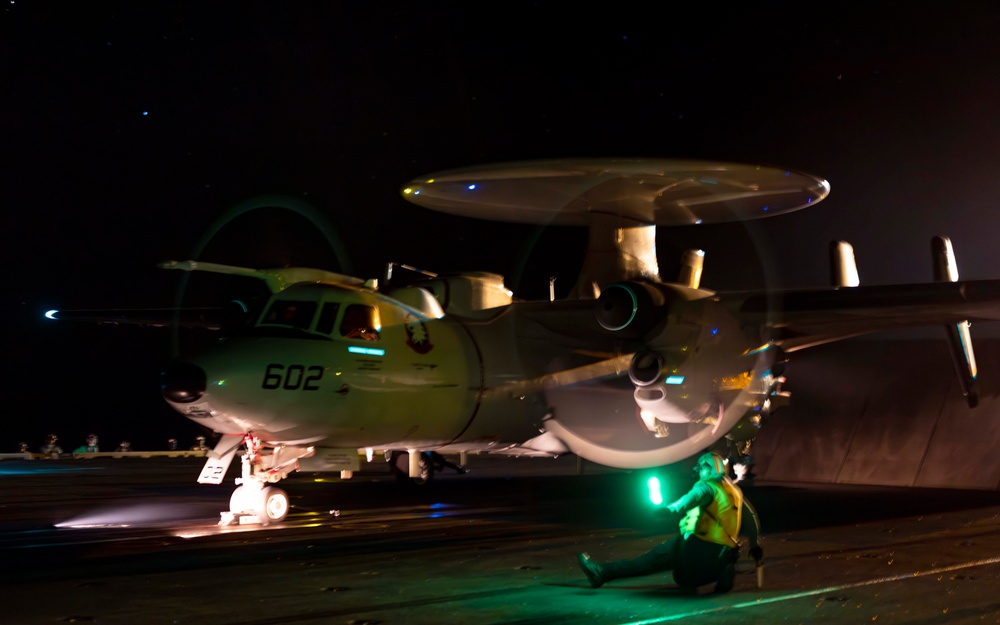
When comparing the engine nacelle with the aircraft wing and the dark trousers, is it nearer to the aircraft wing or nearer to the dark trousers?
the aircraft wing

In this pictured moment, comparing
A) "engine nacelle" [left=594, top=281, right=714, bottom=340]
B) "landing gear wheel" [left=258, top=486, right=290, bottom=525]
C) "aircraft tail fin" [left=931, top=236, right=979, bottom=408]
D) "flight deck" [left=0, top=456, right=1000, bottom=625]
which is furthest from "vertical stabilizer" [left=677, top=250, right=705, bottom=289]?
"landing gear wheel" [left=258, top=486, right=290, bottom=525]

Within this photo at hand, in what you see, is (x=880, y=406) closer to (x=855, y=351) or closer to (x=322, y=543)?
(x=855, y=351)

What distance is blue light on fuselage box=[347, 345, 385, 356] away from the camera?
14.8 m

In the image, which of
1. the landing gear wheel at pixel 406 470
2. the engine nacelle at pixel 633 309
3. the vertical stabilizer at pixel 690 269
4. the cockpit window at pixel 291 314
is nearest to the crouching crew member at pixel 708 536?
the cockpit window at pixel 291 314

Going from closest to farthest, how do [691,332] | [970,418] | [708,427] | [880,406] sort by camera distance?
[691,332]
[708,427]
[970,418]
[880,406]

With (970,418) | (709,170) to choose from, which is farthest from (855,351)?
(709,170)

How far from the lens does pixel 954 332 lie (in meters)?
20.2

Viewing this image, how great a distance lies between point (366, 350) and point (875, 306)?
812 cm

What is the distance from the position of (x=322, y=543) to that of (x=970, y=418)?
1683 centimetres

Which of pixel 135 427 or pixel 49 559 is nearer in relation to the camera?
pixel 49 559

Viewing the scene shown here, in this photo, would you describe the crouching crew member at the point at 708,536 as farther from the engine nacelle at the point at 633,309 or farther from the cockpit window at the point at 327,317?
the engine nacelle at the point at 633,309

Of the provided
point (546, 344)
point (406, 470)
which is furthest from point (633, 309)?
point (406, 470)

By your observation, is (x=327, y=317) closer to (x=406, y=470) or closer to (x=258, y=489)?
(x=258, y=489)

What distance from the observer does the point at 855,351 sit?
87.2 feet
